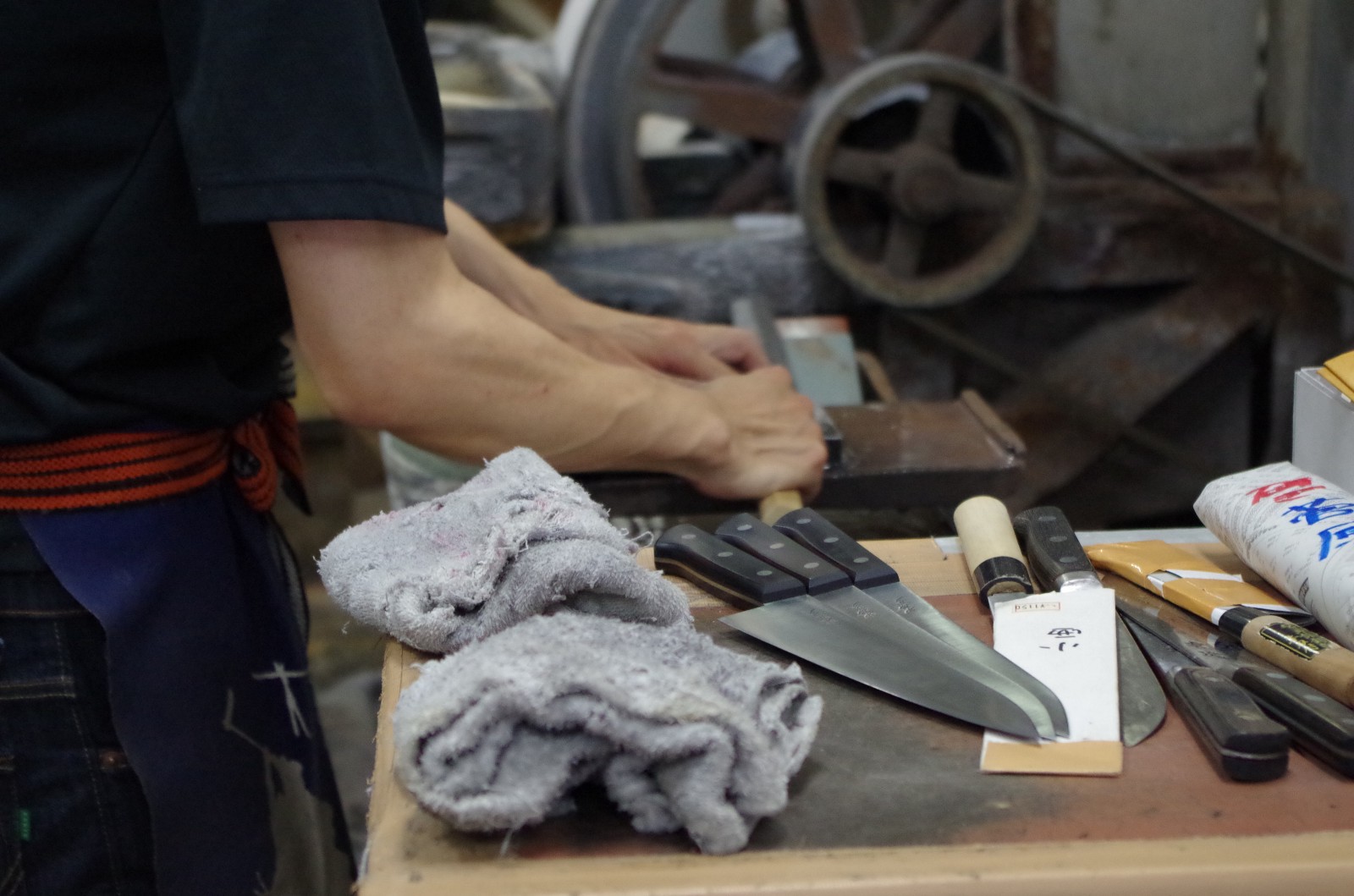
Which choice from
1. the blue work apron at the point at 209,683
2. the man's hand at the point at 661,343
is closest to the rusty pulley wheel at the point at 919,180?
the man's hand at the point at 661,343

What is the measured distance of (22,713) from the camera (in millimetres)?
1002

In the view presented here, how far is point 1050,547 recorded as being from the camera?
908mm

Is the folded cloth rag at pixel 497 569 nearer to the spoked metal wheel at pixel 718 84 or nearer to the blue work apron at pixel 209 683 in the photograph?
the blue work apron at pixel 209 683

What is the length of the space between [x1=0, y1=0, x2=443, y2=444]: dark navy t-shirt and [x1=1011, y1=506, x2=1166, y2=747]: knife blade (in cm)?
51

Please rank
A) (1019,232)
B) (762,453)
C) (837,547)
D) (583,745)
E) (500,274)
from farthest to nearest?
(1019,232), (500,274), (762,453), (837,547), (583,745)

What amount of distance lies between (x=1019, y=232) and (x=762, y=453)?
1337mm

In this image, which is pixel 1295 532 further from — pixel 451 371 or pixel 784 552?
pixel 451 371

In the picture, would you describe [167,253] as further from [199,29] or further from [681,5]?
[681,5]

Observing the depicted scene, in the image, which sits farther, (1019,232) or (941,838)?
(1019,232)

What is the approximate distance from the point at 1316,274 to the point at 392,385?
2382 mm

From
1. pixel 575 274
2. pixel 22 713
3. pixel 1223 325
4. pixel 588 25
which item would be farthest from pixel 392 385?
pixel 1223 325

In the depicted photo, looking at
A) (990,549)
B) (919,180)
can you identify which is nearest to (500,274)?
(990,549)

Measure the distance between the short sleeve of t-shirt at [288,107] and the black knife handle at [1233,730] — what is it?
2.01 ft

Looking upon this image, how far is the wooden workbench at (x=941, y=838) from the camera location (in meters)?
0.59
